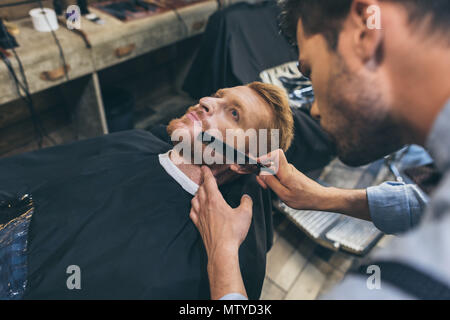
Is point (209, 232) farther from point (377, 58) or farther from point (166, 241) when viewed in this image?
point (377, 58)

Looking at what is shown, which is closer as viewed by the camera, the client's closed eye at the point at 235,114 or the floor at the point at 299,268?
the client's closed eye at the point at 235,114

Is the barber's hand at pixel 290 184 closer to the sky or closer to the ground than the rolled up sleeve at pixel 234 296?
closer to the sky

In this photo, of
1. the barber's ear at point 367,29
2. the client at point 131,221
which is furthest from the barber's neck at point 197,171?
the barber's ear at point 367,29

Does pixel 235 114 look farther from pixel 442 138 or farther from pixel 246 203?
pixel 442 138

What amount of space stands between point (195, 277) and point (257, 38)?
134cm

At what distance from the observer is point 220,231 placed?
2.54 ft

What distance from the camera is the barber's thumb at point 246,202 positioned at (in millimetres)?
869

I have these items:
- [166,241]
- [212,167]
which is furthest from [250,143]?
[166,241]

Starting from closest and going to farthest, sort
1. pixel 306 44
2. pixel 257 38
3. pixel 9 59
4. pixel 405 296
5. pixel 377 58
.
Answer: pixel 405 296 < pixel 377 58 < pixel 306 44 < pixel 9 59 < pixel 257 38

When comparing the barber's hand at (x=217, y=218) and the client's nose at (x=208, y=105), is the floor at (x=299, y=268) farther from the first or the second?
the client's nose at (x=208, y=105)

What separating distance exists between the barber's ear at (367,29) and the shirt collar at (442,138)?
0.46 feet

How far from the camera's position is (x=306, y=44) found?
65cm

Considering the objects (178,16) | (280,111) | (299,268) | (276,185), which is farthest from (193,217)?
(178,16)

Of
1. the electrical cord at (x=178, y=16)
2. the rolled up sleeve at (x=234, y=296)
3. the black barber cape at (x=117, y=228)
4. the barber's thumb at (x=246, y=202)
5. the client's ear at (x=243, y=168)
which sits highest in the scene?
the electrical cord at (x=178, y=16)
